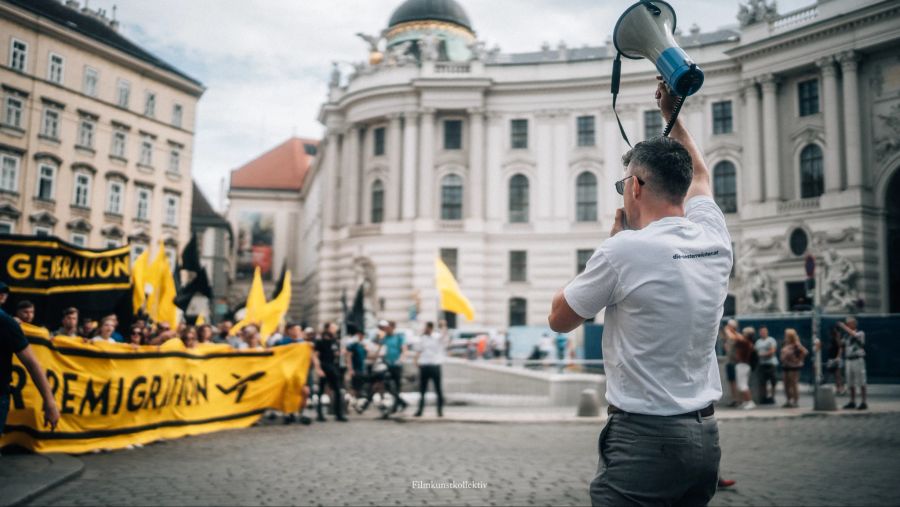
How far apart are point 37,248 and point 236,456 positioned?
475cm

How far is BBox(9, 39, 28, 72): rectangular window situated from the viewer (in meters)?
8.87

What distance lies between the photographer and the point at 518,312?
1769 inches

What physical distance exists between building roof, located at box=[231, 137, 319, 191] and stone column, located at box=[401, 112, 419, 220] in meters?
41.7

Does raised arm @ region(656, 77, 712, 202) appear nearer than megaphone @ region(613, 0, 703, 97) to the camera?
No

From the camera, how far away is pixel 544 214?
1781 inches

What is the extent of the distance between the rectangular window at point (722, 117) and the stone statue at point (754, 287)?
24.6 ft

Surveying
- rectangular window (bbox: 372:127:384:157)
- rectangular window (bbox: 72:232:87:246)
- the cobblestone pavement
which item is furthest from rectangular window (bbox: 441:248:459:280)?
the cobblestone pavement

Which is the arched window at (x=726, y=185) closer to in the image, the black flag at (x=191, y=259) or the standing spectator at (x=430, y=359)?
the standing spectator at (x=430, y=359)

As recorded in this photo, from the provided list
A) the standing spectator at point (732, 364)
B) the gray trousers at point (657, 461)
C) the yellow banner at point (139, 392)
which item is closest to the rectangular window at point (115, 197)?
the yellow banner at point (139, 392)

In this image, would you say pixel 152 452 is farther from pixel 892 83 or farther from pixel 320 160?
pixel 320 160

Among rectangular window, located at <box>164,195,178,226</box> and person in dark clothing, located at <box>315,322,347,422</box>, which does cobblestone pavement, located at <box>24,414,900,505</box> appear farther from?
rectangular window, located at <box>164,195,178,226</box>

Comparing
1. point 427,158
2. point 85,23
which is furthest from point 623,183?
point 427,158

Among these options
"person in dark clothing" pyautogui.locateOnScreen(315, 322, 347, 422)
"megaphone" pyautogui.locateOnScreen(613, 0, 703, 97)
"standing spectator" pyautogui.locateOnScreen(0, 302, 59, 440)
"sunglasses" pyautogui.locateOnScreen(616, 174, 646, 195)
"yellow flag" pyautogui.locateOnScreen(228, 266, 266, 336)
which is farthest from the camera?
"yellow flag" pyautogui.locateOnScreen(228, 266, 266, 336)

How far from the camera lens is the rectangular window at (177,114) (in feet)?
116
